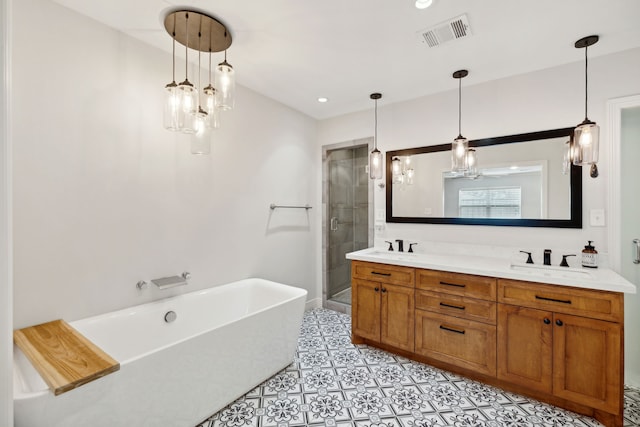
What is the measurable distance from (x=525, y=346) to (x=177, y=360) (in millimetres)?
2231

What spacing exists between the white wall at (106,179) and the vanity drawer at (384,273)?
1.12 m

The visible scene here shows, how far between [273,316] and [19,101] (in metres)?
2.01

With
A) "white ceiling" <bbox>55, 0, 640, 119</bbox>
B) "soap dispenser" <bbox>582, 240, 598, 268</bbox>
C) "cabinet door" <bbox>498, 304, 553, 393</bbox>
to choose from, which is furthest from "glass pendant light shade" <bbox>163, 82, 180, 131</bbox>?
"soap dispenser" <bbox>582, 240, 598, 268</bbox>

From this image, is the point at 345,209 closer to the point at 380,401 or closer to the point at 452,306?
the point at 452,306

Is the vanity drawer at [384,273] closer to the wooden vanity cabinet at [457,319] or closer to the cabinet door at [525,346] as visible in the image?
the wooden vanity cabinet at [457,319]

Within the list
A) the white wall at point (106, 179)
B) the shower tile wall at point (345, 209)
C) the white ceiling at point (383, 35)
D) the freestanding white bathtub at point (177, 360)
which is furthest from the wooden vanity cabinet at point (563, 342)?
the white wall at point (106, 179)

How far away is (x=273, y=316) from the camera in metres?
2.13

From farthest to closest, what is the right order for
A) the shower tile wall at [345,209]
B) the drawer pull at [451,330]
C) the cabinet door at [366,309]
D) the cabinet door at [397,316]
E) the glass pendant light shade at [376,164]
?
the shower tile wall at [345,209], the glass pendant light shade at [376,164], the cabinet door at [366,309], the cabinet door at [397,316], the drawer pull at [451,330]

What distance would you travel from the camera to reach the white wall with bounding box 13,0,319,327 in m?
1.68

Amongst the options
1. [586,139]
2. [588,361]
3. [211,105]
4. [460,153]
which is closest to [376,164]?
[460,153]

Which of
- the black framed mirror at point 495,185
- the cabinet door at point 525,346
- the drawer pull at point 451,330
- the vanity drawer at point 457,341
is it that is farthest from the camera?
the black framed mirror at point 495,185

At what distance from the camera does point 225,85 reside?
Answer: 1.81 metres

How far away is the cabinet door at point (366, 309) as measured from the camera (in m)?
2.64

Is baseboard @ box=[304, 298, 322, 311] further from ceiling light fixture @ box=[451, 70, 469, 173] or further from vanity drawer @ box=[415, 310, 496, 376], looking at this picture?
ceiling light fixture @ box=[451, 70, 469, 173]
